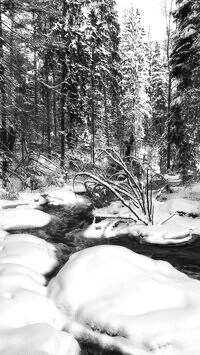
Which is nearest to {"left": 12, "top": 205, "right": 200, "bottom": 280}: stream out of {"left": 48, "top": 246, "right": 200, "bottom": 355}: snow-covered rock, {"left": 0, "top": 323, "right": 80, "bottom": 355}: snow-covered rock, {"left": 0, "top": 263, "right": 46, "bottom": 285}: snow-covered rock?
{"left": 0, "top": 263, "right": 46, "bottom": 285}: snow-covered rock

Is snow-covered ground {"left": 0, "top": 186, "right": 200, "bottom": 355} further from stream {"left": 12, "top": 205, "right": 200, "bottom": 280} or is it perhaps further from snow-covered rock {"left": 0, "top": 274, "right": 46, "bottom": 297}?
stream {"left": 12, "top": 205, "right": 200, "bottom": 280}

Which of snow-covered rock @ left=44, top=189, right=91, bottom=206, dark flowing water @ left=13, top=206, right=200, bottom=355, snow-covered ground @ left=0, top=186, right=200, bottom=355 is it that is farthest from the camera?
snow-covered rock @ left=44, top=189, right=91, bottom=206

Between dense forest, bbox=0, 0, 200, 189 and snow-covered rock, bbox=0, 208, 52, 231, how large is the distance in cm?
187

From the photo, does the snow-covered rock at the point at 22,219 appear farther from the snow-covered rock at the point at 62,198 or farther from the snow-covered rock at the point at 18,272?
the snow-covered rock at the point at 18,272

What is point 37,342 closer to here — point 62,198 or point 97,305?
point 97,305

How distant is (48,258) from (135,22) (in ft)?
86.2

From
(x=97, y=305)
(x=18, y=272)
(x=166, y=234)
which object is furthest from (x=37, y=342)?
(x=166, y=234)

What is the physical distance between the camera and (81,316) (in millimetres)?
4406

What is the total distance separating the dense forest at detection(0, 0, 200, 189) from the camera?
23.7 ft

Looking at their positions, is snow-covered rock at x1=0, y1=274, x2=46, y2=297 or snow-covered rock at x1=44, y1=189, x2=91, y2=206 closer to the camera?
snow-covered rock at x1=0, y1=274, x2=46, y2=297

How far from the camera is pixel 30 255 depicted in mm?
6328

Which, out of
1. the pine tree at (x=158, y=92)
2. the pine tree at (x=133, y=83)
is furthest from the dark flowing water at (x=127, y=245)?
the pine tree at (x=158, y=92)

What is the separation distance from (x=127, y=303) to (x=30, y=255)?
8.32 ft

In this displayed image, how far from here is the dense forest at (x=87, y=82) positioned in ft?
23.7
